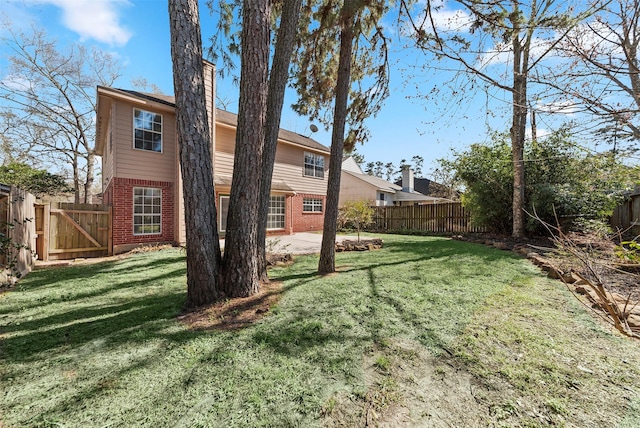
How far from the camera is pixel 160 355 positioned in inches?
94.4

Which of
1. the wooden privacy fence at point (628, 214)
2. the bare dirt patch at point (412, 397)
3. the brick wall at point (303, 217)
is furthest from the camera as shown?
the brick wall at point (303, 217)

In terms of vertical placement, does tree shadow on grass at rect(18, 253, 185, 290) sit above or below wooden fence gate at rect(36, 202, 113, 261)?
below

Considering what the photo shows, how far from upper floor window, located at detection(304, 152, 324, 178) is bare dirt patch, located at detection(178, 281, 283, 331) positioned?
12137 millimetres

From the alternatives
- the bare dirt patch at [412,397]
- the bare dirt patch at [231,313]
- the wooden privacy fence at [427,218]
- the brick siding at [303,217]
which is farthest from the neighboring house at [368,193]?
the bare dirt patch at [412,397]

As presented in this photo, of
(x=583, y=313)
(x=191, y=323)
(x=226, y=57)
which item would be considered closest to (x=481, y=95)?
(x=583, y=313)

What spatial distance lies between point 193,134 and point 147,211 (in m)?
7.53

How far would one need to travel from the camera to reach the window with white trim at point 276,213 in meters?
13.1

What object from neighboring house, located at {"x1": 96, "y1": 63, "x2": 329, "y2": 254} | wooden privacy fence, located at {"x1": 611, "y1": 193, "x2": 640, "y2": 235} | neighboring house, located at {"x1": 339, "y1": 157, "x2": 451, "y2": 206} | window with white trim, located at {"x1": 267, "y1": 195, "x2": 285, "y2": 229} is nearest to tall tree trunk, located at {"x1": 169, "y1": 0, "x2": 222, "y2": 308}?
neighboring house, located at {"x1": 96, "y1": 63, "x2": 329, "y2": 254}

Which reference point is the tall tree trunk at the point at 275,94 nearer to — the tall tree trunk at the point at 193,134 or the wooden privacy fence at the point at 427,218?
the tall tree trunk at the point at 193,134

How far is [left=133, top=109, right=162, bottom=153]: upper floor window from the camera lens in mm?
9211

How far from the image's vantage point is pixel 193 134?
3352 millimetres

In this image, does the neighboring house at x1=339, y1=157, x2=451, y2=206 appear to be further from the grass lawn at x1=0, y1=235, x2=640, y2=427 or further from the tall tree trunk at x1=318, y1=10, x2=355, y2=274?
the grass lawn at x1=0, y1=235, x2=640, y2=427

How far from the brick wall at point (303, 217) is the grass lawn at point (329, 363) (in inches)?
413

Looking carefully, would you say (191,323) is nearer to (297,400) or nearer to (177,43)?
(297,400)
